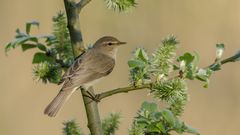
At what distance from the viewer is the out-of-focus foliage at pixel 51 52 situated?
279cm

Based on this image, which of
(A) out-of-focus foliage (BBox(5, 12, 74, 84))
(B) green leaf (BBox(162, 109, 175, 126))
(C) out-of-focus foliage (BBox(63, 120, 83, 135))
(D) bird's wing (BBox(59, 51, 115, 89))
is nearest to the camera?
(B) green leaf (BBox(162, 109, 175, 126))

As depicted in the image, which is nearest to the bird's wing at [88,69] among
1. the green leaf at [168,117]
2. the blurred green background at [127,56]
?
the green leaf at [168,117]

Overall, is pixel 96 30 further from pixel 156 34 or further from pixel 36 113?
pixel 36 113

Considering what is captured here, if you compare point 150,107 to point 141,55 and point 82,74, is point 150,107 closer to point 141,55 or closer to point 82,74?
point 141,55

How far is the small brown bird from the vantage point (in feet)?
11.4

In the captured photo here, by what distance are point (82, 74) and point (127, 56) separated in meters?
4.46

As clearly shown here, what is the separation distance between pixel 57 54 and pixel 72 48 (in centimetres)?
18

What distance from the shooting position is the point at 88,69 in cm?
407

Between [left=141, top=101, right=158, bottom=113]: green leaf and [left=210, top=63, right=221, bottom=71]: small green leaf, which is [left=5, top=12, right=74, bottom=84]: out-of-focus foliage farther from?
[left=210, top=63, right=221, bottom=71]: small green leaf

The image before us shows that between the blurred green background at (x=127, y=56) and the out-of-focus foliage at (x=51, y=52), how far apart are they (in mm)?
4186

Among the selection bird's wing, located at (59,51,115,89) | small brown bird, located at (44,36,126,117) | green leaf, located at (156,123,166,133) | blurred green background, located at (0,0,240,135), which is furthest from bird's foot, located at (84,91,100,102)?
blurred green background, located at (0,0,240,135)

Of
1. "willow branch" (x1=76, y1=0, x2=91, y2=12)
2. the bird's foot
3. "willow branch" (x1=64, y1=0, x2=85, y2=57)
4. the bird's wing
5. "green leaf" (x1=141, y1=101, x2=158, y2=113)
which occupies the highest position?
"willow branch" (x1=76, y1=0, x2=91, y2=12)

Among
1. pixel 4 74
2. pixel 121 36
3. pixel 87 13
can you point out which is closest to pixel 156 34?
pixel 121 36

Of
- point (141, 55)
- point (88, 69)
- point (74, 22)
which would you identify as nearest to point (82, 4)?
point (74, 22)
